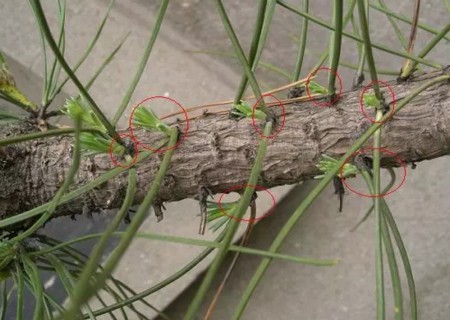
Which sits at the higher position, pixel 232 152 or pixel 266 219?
pixel 266 219

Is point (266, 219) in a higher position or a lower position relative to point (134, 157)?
higher

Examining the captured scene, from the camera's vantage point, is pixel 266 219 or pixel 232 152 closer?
pixel 232 152

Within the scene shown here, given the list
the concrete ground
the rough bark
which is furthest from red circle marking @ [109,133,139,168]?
the concrete ground

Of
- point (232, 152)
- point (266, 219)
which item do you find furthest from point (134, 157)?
point (266, 219)

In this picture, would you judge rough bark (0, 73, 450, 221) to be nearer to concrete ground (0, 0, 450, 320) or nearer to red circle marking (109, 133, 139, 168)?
red circle marking (109, 133, 139, 168)

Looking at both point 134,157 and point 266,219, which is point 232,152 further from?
point 266,219

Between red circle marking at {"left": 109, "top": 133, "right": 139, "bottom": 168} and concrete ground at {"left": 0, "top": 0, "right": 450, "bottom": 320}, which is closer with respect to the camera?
red circle marking at {"left": 109, "top": 133, "right": 139, "bottom": 168}
